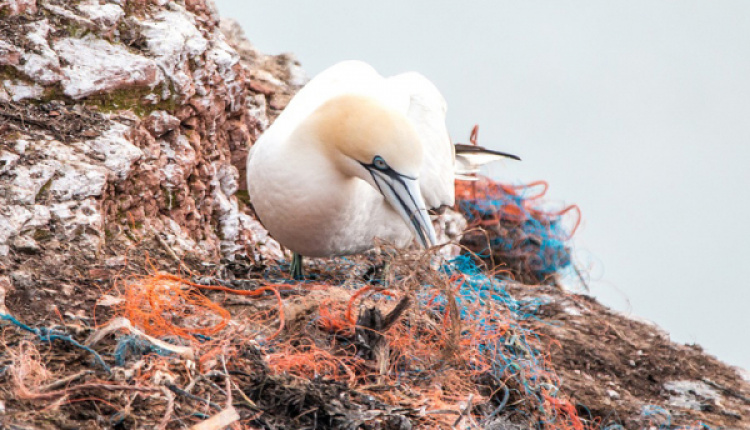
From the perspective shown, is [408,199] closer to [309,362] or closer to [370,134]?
[370,134]

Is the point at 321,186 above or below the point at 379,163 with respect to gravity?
below

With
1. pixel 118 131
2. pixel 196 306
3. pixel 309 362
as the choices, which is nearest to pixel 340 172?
pixel 196 306

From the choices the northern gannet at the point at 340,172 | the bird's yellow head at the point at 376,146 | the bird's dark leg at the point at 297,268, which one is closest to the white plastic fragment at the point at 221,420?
the northern gannet at the point at 340,172

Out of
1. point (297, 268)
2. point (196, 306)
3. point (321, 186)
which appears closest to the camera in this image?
→ point (196, 306)

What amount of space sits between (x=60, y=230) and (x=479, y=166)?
14.6 feet

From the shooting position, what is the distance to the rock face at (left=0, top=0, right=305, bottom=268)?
17.0 ft

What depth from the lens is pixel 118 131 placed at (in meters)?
5.96

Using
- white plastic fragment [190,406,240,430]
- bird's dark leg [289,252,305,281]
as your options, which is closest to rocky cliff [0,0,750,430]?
white plastic fragment [190,406,240,430]

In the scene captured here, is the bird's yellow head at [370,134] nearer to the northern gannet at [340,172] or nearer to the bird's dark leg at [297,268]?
the northern gannet at [340,172]

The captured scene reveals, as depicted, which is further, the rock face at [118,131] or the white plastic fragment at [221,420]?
the rock face at [118,131]

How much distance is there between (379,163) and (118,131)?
2163 mm

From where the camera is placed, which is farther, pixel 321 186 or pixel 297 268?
pixel 297 268

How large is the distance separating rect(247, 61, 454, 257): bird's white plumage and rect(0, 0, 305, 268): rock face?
3.21 feet

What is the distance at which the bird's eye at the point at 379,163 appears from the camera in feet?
16.0
